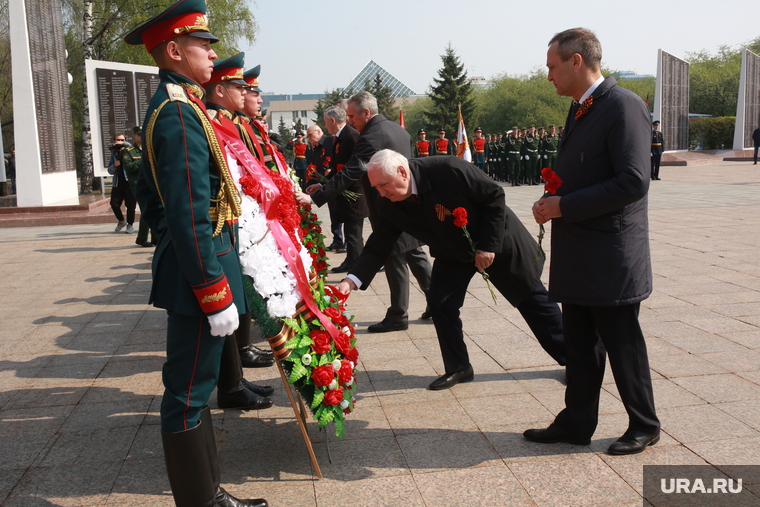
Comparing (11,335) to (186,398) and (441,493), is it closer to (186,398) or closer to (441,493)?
(186,398)

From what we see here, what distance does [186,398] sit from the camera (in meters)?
2.55

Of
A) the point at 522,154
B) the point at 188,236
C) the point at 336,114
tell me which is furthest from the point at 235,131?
the point at 522,154

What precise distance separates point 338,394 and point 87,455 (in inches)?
56.6

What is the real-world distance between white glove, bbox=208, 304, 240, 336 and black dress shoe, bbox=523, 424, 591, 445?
176cm

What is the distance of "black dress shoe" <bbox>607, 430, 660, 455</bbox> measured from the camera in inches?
124

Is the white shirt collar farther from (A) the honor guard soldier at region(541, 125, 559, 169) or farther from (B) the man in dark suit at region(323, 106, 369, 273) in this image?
(A) the honor guard soldier at region(541, 125, 559, 169)

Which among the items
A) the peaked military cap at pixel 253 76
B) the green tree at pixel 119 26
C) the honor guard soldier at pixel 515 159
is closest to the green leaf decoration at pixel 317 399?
the peaked military cap at pixel 253 76

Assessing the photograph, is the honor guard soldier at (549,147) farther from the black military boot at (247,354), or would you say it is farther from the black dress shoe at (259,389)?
the black dress shoe at (259,389)

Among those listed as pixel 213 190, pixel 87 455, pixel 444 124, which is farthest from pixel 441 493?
pixel 444 124

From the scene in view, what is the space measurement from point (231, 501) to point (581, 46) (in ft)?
8.39

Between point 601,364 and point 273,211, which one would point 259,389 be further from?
point 601,364

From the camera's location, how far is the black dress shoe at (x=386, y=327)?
219 inches

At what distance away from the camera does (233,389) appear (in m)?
3.99

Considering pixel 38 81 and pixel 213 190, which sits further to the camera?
pixel 38 81
